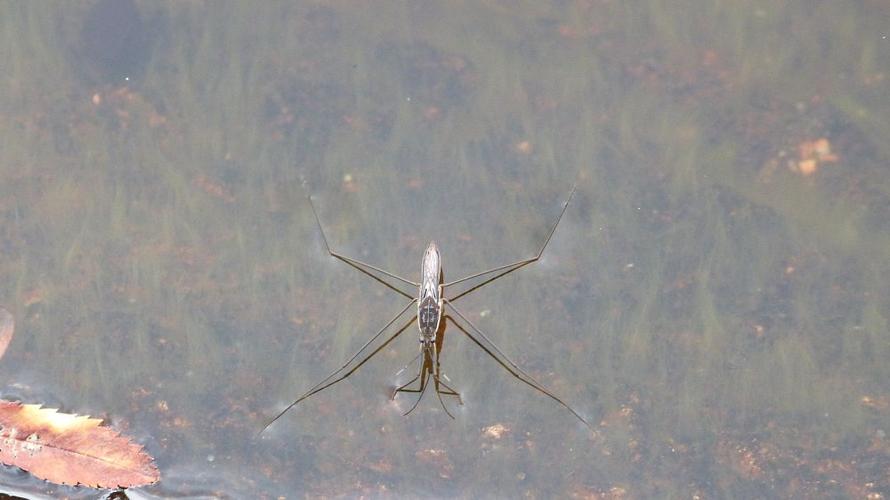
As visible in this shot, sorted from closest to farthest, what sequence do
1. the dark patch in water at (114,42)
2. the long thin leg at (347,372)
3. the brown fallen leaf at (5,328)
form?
the long thin leg at (347,372), the brown fallen leaf at (5,328), the dark patch in water at (114,42)

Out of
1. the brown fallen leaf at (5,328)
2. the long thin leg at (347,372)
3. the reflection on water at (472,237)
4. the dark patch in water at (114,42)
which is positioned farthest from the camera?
the dark patch in water at (114,42)

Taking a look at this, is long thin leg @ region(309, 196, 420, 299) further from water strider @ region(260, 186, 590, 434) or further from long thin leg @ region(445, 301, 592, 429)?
long thin leg @ region(445, 301, 592, 429)

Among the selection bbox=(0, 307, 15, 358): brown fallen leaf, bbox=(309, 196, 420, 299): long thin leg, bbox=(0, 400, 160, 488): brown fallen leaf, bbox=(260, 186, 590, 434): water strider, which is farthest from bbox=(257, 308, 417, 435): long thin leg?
bbox=(0, 307, 15, 358): brown fallen leaf

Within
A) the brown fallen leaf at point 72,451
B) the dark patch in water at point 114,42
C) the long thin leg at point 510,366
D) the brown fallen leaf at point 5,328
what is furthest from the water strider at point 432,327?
the dark patch in water at point 114,42

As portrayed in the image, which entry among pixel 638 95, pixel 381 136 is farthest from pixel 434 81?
pixel 638 95

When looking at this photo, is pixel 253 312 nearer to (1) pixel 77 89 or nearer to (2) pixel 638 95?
(1) pixel 77 89

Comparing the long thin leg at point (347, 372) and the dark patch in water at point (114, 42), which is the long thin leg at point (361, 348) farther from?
the dark patch in water at point (114, 42)
